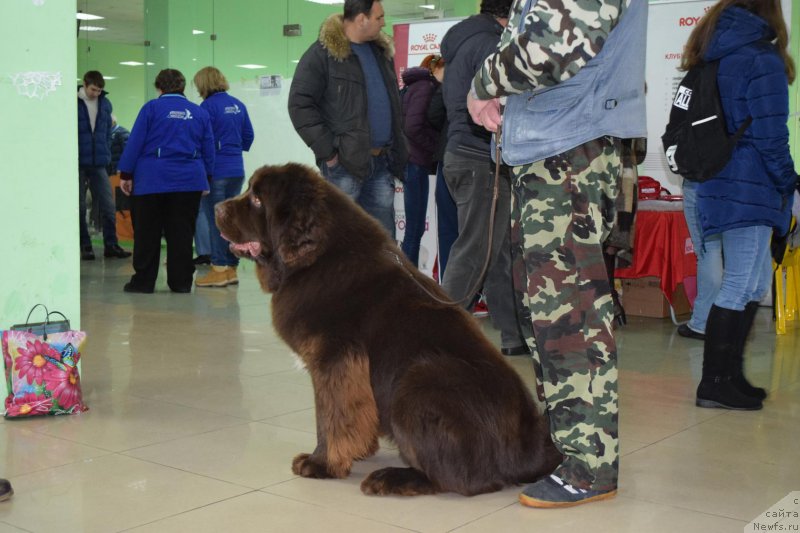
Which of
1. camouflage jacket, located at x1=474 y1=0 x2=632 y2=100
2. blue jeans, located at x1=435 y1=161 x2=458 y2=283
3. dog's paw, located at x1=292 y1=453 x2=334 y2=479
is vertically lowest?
dog's paw, located at x1=292 y1=453 x2=334 y2=479

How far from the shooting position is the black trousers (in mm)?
7902

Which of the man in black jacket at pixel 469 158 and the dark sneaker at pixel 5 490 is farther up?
the man in black jacket at pixel 469 158

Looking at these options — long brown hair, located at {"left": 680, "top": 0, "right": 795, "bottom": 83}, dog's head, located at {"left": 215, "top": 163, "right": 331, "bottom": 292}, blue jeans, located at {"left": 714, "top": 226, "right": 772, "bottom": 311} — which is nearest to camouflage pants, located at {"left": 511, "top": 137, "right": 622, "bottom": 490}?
dog's head, located at {"left": 215, "top": 163, "right": 331, "bottom": 292}

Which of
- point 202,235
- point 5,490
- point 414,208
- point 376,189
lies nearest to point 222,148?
point 202,235

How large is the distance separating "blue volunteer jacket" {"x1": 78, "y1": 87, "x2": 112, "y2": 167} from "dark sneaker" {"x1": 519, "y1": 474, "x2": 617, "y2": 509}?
352 inches

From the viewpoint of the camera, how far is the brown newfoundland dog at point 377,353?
2670mm

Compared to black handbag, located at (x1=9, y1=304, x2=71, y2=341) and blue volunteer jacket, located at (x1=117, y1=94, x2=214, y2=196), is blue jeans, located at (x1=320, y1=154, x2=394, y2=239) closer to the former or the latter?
black handbag, located at (x1=9, y1=304, x2=71, y2=341)

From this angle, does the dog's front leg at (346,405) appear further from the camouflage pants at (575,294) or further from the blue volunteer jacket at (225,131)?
the blue volunteer jacket at (225,131)

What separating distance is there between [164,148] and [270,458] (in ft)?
16.5

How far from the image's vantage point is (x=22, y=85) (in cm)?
366

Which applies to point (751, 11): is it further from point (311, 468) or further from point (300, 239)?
point (311, 468)

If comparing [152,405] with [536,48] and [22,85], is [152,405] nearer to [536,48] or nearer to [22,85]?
[22,85]

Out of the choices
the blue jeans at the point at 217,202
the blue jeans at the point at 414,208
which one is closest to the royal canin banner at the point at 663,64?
the blue jeans at the point at 414,208

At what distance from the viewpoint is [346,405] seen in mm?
2797
